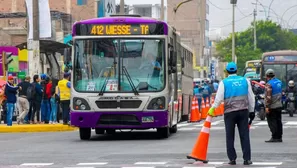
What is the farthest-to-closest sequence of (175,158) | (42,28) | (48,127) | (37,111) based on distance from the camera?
1. (42,28)
2. (37,111)
3. (48,127)
4. (175,158)

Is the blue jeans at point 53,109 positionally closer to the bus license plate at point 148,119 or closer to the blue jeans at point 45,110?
the blue jeans at point 45,110

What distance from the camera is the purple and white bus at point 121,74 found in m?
22.0

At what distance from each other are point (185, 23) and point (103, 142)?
114m

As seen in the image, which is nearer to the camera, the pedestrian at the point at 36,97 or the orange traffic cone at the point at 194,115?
the pedestrian at the point at 36,97

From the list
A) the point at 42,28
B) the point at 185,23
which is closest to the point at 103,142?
the point at 42,28

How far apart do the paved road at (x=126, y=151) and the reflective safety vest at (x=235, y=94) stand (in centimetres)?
96

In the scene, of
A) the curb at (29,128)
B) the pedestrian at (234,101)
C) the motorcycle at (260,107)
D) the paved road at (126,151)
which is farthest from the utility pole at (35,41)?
the pedestrian at (234,101)

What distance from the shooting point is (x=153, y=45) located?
73.6ft

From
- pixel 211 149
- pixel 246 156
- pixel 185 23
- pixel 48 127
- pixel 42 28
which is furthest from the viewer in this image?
pixel 185 23

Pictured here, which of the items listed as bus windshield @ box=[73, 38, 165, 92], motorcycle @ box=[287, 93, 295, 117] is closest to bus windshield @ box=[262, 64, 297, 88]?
motorcycle @ box=[287, 93, 295, 117]

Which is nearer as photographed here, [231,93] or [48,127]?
[231,93]

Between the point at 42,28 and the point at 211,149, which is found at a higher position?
the point at 42,28

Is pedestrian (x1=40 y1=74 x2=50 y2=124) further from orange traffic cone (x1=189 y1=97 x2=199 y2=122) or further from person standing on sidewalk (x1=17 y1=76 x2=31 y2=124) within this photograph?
orange traffic cone (x1=189 y1=97 x2=199 y2=122)

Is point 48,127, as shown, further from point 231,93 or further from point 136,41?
point 231,93
